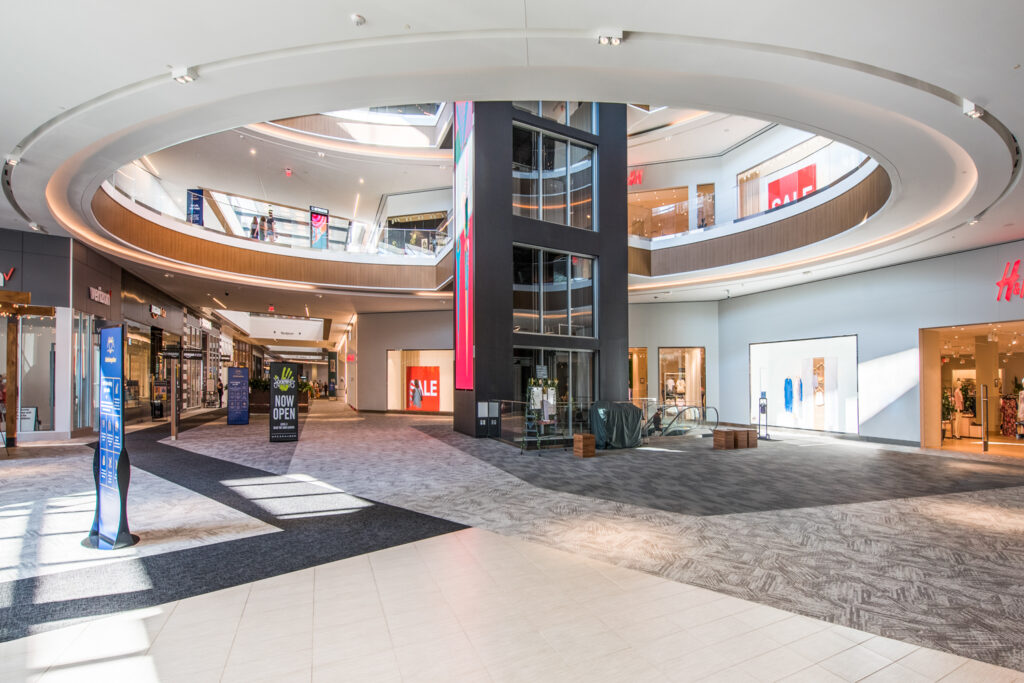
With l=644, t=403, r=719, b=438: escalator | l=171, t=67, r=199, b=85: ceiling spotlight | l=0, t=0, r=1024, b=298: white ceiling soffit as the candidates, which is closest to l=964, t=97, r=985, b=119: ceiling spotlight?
l=0, t=0, r=1024, b=298: white ceiling soffit

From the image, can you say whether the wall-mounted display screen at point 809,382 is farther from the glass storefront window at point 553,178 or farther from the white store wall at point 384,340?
the white store wall at point 384,340

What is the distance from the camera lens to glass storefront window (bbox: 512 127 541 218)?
13.3m

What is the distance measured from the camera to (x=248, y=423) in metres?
17.0

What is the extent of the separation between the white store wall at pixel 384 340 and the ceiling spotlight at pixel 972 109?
16.6m

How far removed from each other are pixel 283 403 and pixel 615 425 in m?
7.60

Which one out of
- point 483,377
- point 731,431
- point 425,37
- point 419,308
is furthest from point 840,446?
point 419,308

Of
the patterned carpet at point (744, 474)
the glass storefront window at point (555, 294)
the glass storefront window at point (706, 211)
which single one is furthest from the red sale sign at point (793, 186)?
the patterned carpet at point (744, 474)

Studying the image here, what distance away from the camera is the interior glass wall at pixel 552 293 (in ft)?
43.1

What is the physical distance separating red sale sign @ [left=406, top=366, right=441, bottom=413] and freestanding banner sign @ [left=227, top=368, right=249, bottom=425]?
6033 mm

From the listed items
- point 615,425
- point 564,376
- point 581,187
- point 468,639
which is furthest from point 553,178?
point 468,639

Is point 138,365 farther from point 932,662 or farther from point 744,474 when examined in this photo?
point 932,662

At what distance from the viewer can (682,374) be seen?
1927cm

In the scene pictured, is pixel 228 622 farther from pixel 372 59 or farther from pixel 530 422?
pixel 530 422

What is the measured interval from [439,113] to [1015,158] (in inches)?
623
